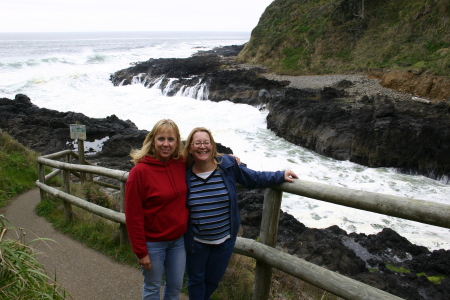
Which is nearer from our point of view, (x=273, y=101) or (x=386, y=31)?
(x=273, y=101)

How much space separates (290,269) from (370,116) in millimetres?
13450

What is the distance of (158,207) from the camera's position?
2.44m

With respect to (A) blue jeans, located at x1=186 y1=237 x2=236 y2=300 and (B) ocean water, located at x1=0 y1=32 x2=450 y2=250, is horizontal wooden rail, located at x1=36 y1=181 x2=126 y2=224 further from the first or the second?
(B) ocean water, located at x1=0 y1=32 x2=450 y2=250

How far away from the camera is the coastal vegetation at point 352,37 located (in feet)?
76.4

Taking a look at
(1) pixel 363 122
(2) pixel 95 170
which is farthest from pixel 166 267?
(1) pixel 363 122

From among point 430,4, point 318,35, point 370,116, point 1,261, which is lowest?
point 370,116

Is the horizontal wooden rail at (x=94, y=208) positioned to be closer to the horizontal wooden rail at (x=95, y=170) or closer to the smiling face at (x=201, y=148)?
the horizontal wooden rail at (x=95, y=170)

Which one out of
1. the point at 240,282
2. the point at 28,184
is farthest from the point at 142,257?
the point at 28,184

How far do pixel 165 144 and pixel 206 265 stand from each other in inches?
37.4

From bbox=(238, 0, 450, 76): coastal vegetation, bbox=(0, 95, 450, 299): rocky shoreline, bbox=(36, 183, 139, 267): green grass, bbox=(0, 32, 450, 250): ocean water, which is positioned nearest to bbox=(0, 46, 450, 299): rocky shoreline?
bbox=(0, 95, 450, 299): rocky shoreline

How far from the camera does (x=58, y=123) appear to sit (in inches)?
619

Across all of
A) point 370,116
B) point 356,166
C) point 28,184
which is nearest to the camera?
point 28,184

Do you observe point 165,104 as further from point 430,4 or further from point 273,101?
point 430,4

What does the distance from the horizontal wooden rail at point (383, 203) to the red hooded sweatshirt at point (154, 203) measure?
2.49ft
